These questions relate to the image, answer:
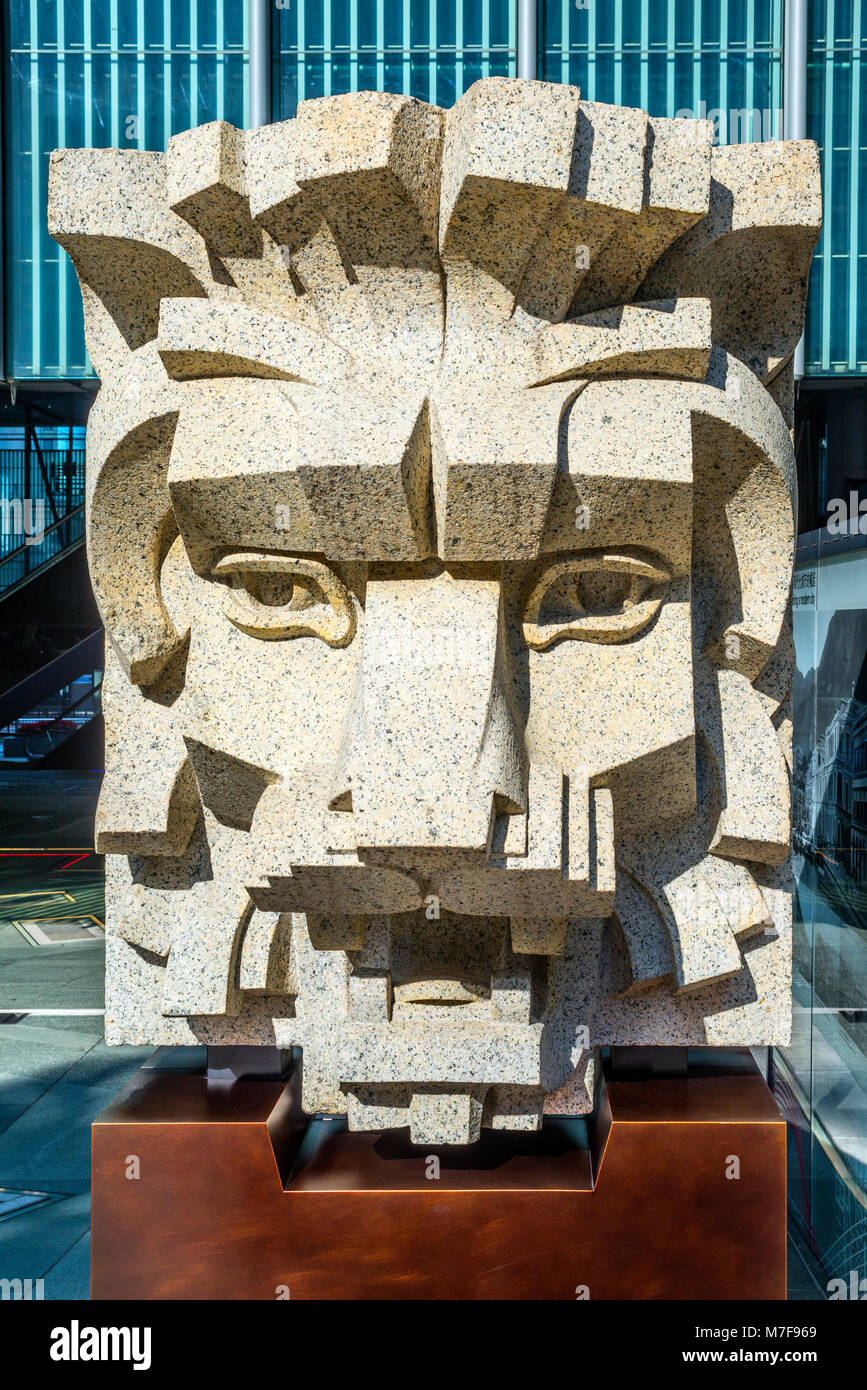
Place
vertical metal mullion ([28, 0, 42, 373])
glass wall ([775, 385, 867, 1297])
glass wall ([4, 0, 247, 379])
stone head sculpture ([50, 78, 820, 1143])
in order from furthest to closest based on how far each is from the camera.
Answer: vertical metal mullion ([28, 0, 42, 373]) → glass wall ([4, 0, 247, 379]) → glass wall ([775, 385, 867, 1297]) → stone head sculpture ([50, 78, 820, 1143])

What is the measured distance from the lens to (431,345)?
2.32 metres

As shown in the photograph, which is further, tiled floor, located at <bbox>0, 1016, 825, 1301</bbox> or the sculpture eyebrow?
tiled floor, located at <bbox>0, 1016, 825, 1301</bbox>

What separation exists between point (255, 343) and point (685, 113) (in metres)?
2.85

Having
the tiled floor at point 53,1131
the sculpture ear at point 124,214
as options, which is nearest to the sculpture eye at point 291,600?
the sculpture ear at point 124,214

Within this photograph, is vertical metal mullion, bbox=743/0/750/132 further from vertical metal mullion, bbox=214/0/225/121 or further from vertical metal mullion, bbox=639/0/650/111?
vertical metal mullion, bbox=214/0/225/121

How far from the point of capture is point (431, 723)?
81.7 inches

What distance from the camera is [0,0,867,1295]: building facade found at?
4.09m

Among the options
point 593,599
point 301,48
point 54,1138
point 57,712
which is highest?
point 301,48

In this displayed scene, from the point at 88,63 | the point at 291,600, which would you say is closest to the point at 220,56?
the point at 88,63

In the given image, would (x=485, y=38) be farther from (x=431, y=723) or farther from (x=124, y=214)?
(x=431, y=723)

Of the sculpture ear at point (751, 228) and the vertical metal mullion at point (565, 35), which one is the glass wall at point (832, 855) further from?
the vertical metal mullion at point (565, 35)

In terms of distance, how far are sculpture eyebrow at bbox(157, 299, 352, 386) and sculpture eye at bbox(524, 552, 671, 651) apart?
0.63 meters

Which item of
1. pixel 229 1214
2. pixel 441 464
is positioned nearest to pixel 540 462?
pixel 441 464

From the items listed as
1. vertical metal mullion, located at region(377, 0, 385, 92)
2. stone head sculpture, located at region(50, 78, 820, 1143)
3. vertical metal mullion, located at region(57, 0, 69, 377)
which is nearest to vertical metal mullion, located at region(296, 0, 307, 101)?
vertical metal mullion, located at region(377, 0, 385, 92)
